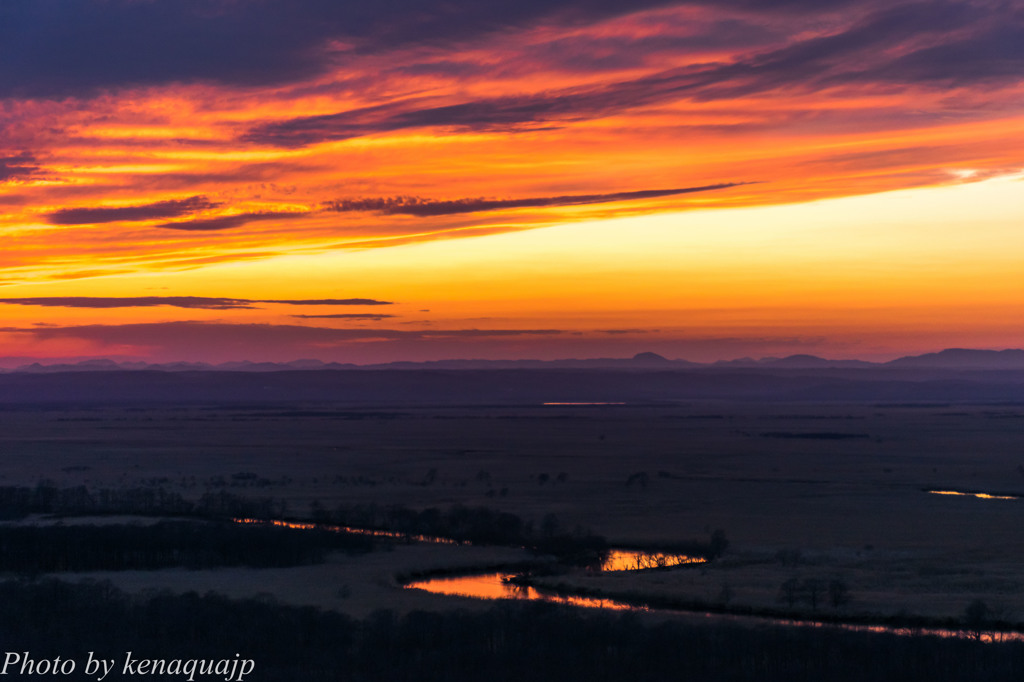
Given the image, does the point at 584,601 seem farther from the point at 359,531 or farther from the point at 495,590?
the point at 359,531

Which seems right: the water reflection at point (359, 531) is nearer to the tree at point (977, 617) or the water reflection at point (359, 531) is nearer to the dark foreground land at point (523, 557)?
the dark foreground land at point (523, 557)

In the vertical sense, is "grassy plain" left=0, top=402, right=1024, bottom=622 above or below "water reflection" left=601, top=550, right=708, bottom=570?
above

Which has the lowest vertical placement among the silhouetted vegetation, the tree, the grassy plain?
the silhouetted vegetation

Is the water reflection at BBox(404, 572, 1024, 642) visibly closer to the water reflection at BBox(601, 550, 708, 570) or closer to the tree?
the tree

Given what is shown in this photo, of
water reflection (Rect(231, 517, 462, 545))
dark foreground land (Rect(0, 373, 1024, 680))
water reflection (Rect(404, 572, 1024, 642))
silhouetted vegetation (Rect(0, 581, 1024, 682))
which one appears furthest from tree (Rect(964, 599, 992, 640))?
water reflection (Rect(231, 517, 462, 545))

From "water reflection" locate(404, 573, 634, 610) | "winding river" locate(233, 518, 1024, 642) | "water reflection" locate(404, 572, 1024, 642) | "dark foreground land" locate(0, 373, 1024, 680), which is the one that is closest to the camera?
"dark foreground land" locate(0, 373, 1024, 680)

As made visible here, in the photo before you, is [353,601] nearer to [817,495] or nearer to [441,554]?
[441,554]
